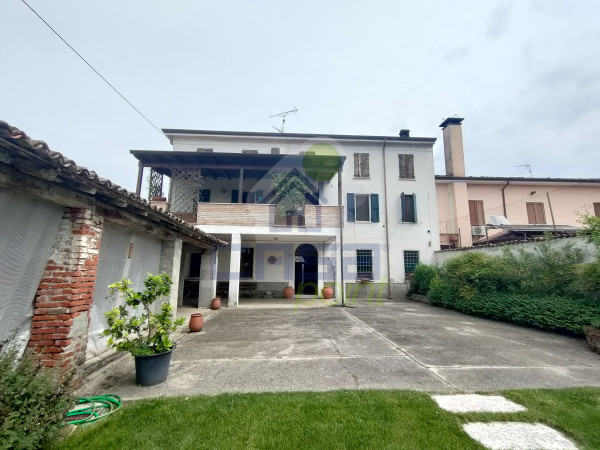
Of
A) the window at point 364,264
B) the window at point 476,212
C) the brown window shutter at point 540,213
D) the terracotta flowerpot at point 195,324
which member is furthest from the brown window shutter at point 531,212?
the terracotta flowerpot at point 195,324

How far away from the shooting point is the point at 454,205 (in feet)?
52.4

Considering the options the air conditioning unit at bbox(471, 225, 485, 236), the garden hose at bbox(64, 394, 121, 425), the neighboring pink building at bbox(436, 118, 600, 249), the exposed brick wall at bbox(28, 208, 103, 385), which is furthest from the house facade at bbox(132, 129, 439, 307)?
Answer: the garden hose at bbox(64, 394, 121, 425)

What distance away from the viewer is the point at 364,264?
48.2 ft

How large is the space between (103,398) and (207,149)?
13707mm

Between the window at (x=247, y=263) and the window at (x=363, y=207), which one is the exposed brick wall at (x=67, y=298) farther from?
the window at (x=363, y=207)

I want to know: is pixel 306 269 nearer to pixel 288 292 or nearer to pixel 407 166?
pixel 288 292

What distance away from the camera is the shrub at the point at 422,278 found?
13425mm

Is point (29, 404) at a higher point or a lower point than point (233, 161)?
lower

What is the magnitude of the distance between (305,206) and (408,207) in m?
7.27

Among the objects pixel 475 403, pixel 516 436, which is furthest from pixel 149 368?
pixel 516 436

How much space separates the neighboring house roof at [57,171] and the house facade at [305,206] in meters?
Answer: 7.09

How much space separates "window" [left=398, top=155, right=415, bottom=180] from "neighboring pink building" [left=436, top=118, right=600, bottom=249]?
178cm

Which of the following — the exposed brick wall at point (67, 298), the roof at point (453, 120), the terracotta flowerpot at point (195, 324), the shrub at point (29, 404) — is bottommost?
the terracotta flowerpot at point (195, 324)

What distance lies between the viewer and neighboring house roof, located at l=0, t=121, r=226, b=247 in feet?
7.60
